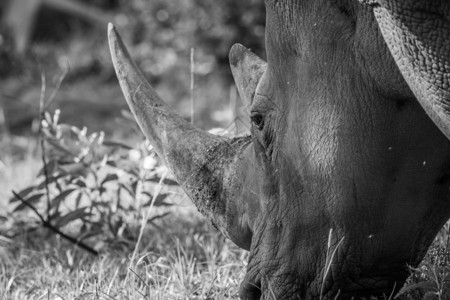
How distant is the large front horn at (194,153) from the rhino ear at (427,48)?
0.90m

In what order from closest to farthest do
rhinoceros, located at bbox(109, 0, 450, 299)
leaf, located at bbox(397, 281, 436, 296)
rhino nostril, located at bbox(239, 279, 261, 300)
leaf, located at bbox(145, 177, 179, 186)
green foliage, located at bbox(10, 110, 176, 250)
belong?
rhinoceros, located at bbox(109, 0, 450, 299) → leaf, located at bbox(397, 281, 436, 296) → rhino nostril, located at bbox(239, 279, 261, 300) → leaf, located at bbox(145, 177, 179, 186) → green foliage, located at bbox(10, 110, 176, 250)

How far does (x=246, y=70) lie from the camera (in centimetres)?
312

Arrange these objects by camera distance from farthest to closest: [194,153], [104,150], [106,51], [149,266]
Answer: [106,51]
[104,150]
[149,266]
[194,153]

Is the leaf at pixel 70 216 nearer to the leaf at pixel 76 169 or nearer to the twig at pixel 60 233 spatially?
the twig at pixel 60 233

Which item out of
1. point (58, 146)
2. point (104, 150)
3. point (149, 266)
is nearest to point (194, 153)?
point (149, 266)

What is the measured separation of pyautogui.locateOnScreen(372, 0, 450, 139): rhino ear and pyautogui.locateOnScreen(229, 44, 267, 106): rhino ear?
887mm

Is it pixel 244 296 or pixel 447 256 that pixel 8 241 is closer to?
pixel 244 296

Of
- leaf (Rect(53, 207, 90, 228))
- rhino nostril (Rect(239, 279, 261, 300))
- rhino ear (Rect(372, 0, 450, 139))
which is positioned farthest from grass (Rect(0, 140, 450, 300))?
rhino ear (Rect(372, 0, 450, 139))

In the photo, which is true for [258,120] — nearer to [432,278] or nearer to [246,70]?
[246,70]

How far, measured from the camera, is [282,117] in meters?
2.76

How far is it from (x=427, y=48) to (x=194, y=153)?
44.0 inches

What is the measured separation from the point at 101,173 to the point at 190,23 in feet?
16.8

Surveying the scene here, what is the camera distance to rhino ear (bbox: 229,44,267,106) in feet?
10.0

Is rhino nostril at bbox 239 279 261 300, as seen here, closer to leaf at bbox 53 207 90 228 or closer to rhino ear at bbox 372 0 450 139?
rhino ear at bbox 372 0 450 139
